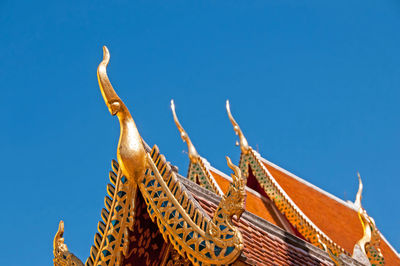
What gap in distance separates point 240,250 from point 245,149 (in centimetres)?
727

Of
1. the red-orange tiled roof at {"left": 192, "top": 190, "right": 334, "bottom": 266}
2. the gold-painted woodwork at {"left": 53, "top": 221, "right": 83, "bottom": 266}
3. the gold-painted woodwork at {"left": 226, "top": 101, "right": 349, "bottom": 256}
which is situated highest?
the gold-painted woodwork at {"left": 226, "top": 101, "right": 349, "bottom": 256}

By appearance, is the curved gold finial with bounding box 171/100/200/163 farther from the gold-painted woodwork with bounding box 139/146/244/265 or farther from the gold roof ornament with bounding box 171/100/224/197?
the gold-painted woodwork with bounding box 139/146/244/265

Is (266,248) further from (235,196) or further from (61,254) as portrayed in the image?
(61,254)

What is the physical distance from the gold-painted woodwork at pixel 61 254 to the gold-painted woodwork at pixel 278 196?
161 inches

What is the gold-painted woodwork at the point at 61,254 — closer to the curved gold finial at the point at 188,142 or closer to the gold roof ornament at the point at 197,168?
the gold roof ornament at the point at 197,168

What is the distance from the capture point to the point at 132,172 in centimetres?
471

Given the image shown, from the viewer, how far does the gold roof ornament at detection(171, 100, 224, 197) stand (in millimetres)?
10217

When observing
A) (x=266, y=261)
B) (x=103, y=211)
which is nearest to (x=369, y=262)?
(x=266, y=261)

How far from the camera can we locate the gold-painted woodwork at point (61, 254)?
5035 millimetres

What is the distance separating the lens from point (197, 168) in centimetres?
1064

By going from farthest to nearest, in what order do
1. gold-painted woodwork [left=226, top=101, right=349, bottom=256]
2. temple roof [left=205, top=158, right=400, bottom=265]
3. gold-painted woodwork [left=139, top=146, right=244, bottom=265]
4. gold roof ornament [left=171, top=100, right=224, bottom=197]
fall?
temple roof [left=205, top=158, right=400, bottom=265], gold roof ornament [left=171, top=100, right=224, bottom=197], gold-painted woodwork [left=226, top=101, right=349, bottom=256], gold-painted woodwork [left=139, top=146, right=244, bottom=265]

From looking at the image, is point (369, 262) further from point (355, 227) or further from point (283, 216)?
point (355, 227)

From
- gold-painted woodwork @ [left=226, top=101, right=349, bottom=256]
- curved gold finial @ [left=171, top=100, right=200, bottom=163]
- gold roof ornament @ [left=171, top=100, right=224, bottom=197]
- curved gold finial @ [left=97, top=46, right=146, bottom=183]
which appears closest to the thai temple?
curved gold finial @ [left=97, top=46, right=146, bottom=183]

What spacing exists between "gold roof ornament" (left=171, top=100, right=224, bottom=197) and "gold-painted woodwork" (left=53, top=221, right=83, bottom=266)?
4713mm
